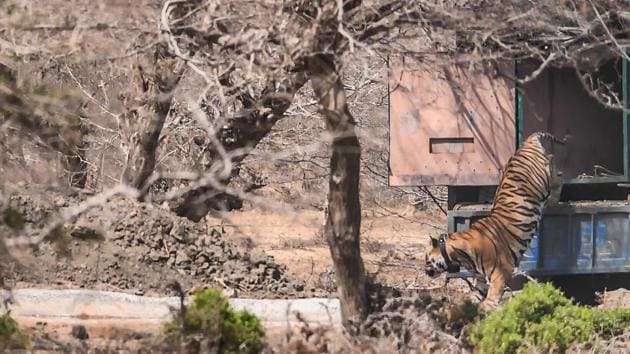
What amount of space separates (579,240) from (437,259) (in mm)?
1818

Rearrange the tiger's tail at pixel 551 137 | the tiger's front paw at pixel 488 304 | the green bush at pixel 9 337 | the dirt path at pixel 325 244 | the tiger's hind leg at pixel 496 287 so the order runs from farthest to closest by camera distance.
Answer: the dirt path at pixel 325 244 → the tiger's tail at pixel 551 137 → the tiger's hind leg at pixel 496 287 → the tiger's front paw at pixel 488 304 → the green bush at pixel 9 337

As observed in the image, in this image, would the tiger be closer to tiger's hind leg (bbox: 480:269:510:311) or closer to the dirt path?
tiger's hind leg (bbox: 480:269:510:311)

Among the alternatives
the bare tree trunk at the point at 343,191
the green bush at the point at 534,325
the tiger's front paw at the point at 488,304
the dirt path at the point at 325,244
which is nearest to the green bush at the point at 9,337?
the bare tree trunk at the point at 343,191

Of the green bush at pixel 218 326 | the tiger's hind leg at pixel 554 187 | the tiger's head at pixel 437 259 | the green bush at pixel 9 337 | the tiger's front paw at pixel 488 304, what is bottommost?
the green bush at pixel 9 337

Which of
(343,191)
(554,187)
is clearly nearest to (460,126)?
(554,187)

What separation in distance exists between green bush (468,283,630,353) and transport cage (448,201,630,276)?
11.7 ft

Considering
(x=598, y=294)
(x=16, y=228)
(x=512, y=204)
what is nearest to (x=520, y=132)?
(x=512, y=204)

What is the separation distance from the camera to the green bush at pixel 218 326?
8.08m

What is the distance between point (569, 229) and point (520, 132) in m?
1.17

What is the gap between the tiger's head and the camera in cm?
1202

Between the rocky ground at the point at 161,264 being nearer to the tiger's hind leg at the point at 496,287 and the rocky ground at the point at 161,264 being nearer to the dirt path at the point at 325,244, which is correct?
the dirt path at the point at 325,244

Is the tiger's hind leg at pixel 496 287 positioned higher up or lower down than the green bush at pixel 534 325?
higher up

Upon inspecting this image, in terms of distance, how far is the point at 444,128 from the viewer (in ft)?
42.2

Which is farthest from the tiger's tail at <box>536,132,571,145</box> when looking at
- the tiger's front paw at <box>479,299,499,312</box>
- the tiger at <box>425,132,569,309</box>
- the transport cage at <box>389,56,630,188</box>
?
the tiger's front paw at <box>479,299,499,312</box>
